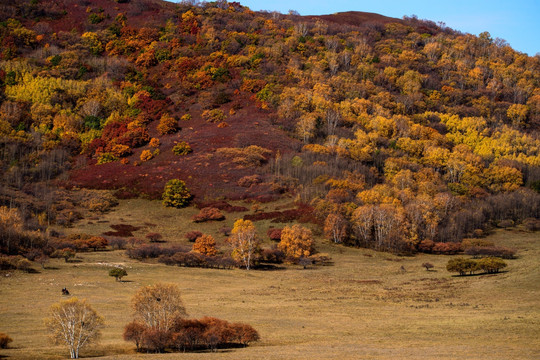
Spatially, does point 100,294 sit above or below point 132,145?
below

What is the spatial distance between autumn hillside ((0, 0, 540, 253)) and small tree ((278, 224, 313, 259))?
10921 millimetres

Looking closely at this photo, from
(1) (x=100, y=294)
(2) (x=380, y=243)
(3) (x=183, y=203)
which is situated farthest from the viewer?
(3) (x=183, y=203)

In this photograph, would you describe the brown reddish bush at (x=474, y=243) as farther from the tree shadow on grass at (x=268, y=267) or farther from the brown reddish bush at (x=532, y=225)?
the tree shadow on grass at (x=268, y=267)

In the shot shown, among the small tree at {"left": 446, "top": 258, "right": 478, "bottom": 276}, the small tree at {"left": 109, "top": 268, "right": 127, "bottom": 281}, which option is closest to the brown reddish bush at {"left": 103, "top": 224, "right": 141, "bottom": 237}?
the small tree at {"left": 109, "top": 268, "right": 127, "bottom": 281}

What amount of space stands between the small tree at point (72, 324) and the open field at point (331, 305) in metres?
0.99

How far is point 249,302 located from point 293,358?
2592cm

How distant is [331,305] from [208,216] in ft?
204

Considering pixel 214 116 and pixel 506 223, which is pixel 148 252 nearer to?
pixel 506 223

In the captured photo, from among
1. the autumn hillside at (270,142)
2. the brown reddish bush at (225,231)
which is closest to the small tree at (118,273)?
the brown reddish bush at (225,231)

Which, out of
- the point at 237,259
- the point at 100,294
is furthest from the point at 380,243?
the point at 100,294

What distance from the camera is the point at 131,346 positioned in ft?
135

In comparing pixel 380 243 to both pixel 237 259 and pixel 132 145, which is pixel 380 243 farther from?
pixel 132 145

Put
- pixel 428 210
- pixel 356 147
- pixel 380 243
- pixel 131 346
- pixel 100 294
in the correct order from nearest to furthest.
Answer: pixel 131 346 → pixel 100 294 → pixel 380 243 → pixel 428 210 → pixel 356 147

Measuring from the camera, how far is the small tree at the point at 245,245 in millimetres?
88500
